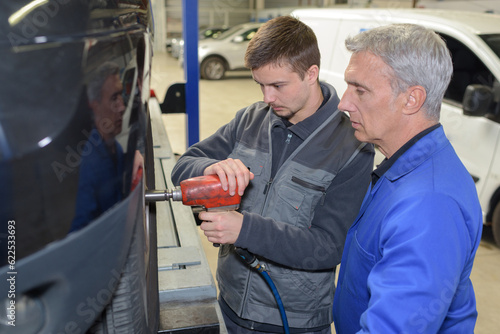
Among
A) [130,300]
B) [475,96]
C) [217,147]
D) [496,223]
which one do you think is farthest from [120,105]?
[496,223]

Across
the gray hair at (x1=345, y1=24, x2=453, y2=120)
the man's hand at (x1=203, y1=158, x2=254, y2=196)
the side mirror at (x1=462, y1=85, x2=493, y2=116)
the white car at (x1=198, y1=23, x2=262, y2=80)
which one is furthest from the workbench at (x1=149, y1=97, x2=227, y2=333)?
the white car at (x1=198, y1=23, x2=262, y2=80)

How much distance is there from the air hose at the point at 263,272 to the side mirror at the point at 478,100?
259 centimetres

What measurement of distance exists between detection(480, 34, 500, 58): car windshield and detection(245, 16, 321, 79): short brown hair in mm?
2641

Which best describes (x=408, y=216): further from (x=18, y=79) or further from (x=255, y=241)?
(x=18, y=79)

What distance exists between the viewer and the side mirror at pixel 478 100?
329 centimetres

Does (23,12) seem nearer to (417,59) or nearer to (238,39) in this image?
(417,59)

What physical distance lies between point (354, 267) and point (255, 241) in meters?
0.32

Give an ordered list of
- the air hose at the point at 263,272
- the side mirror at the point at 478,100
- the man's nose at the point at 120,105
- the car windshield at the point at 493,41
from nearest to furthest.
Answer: the man's nose at the point at 120,105 < the air hose at the point at 263,272 < the side mirror at the point at 478,100 < the car windshield at the point at 493,41

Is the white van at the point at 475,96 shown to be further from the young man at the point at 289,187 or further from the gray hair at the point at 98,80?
the gray hair at the point at 98,80

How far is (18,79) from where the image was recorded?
2.06ft

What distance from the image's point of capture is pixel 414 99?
1072mm

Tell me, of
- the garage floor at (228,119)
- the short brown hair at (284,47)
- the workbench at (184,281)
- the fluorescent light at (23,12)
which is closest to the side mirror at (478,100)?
the garage floor at (228,119)

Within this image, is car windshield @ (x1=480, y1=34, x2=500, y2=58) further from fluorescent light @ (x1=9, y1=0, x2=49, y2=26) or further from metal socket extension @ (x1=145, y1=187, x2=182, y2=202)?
fluorescent light @ (x1=9, y1=0, x2=49, y2=26)

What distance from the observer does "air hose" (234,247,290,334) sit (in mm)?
1443
